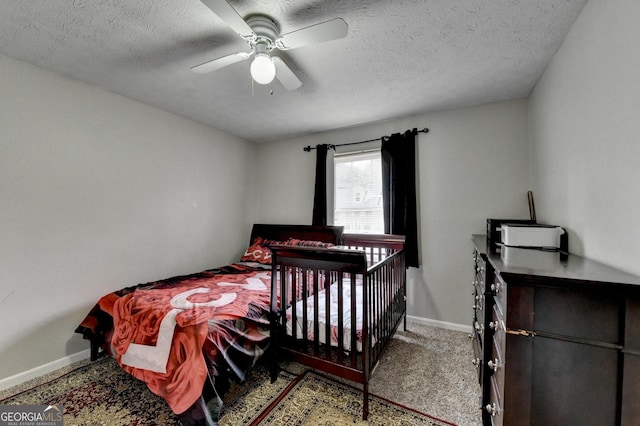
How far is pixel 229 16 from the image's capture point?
1295 mm

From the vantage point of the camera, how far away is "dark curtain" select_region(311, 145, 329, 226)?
138 inches

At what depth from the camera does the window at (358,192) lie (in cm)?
326

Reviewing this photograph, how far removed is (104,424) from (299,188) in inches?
116

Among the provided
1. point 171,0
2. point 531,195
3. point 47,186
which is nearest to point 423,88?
point 531,195

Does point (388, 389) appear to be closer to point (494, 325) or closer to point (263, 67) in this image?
point (494, 325)

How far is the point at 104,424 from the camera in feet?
5.03

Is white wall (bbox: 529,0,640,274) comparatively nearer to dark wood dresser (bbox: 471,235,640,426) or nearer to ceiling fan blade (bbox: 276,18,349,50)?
dark wood dresser (bbox: 471,235,640,426)

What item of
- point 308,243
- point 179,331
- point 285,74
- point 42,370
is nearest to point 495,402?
point 179,331

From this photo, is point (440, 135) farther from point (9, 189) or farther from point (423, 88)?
point (9, 189)

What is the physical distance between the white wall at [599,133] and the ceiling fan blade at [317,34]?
47.7 inches

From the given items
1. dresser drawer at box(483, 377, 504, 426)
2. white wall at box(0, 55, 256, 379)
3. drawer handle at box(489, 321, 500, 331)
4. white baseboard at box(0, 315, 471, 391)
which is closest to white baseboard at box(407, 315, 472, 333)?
dresser drawer at box(483, 377, 504, 426)

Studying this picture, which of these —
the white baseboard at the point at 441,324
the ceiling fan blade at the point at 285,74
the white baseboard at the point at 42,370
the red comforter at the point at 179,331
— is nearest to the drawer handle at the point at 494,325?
the red comforter at the point at 179,331

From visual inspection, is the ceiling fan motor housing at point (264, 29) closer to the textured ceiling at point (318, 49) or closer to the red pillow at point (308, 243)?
the textured ceiling at point (318, 49)

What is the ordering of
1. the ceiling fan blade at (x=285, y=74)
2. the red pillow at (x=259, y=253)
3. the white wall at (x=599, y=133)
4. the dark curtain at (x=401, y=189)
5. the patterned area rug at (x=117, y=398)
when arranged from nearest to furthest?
the white wall at (x=599, y=133) < the patterned area rug at (x=117, y=398) < the ceiling fan blade at (x=285, y=74) < the dark curtain at (x=401, y=189) < the red pillow at (x=259, y=253)
